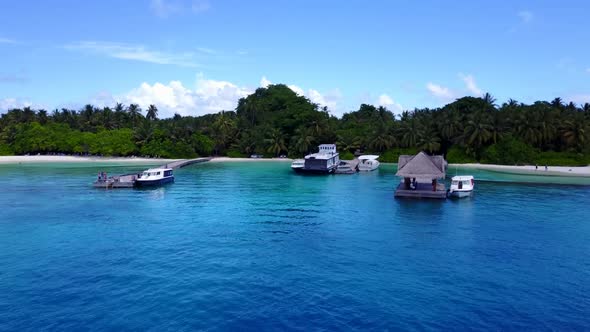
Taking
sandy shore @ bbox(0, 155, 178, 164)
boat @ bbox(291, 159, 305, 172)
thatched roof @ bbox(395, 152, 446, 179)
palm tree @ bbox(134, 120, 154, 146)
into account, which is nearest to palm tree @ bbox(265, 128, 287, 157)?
sandy shore @ bbox(0, 155, 178, 164)

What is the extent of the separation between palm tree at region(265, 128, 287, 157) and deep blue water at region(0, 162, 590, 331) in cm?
8067

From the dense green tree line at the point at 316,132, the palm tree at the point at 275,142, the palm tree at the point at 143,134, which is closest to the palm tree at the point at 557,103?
the dense green tree line at the point at 316,132

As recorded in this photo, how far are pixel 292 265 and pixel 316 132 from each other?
344 ft

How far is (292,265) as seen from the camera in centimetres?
2806

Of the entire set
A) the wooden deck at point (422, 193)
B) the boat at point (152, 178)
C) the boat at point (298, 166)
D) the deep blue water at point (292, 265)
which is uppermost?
the boat at point (298, 166)

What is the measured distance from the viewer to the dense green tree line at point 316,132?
106812mm

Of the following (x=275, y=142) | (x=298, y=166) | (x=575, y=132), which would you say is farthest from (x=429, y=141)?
(x=275, y=142)

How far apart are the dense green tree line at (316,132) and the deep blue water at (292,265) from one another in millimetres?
61252

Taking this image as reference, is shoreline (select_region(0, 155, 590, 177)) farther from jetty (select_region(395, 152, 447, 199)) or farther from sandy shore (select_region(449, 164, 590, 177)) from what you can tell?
jetty (select_region(395, 152, 447, 199))

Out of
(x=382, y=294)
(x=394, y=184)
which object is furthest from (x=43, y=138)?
(x=382, y=294)

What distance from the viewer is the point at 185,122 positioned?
468 ft

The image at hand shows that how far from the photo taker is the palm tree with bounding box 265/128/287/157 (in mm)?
133512

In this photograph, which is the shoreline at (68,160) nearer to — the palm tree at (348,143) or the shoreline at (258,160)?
the shoreline at (258,160)

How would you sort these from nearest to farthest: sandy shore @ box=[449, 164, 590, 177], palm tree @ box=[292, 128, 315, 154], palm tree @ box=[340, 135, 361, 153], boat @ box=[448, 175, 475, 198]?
boat @ box=[448, 175, 475, 198] < sandy shore @ box=[449, 164, 590, 177] < palm tree @ box=[292, 128, 315, 154] < palm tree @ box=[340, 135, 361, 153]
